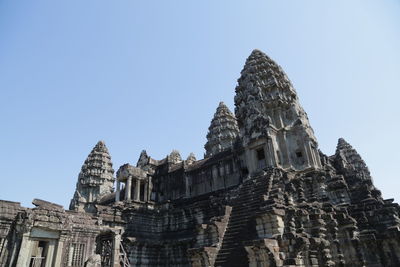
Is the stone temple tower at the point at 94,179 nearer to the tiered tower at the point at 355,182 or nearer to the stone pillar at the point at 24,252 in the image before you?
the stone pillar at the point at 24,252

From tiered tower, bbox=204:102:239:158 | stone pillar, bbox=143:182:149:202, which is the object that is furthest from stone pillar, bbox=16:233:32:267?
tiered tower, bbox=204:102:239:158

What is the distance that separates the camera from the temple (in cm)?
1402

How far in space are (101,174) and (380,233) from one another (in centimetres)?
4190

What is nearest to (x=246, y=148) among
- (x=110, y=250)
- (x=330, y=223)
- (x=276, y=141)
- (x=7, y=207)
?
(x=276, y=141)

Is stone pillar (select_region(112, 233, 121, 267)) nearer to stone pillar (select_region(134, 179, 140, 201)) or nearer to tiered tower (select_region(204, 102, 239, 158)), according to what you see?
stone pillar (select_region(134, 179, 140, 201))

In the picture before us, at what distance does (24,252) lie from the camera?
45.1 feet

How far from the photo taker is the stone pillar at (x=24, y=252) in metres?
13.5

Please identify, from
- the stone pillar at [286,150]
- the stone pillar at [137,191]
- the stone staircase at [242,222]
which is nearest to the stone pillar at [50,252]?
the stone staircase at [242,222]

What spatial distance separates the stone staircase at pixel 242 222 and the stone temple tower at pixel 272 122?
117 inches

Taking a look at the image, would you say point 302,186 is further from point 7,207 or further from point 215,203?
point 7,207

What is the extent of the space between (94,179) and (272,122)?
34.3 m

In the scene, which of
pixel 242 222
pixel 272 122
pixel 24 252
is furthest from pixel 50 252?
pixel 272 122

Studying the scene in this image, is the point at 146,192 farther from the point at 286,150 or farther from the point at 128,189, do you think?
the point at 286,150

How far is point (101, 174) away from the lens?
4769cm
